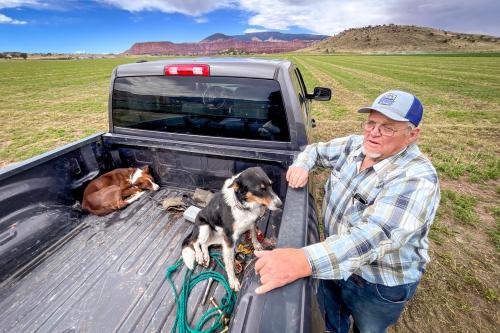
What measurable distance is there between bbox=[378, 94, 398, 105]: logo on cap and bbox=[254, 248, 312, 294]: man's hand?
122 centimetres

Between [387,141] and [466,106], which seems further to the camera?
[466,106]

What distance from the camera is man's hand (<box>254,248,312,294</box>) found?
1224 millimetres

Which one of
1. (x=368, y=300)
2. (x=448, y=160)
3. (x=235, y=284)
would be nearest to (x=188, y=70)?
(x=235, y=284)

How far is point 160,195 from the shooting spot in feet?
12.7

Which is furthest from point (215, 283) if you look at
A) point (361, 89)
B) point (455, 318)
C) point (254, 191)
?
point (361, 89)

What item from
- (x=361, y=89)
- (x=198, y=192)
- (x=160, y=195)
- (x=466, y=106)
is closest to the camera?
(x=198, y=192)

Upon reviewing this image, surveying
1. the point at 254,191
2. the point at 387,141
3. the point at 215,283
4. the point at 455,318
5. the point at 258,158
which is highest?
the point at 387,141

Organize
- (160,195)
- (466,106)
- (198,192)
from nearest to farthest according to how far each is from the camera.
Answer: (198,192), (160,195), (466,106)

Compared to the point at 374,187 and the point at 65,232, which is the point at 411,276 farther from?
the point at 65,232

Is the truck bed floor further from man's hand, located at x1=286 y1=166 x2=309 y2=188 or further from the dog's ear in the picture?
man's hand, located at x1=286 y1=166 x2=309 y2=188

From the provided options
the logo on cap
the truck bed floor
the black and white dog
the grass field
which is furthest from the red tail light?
the grass field

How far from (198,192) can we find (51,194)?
1.79 metres

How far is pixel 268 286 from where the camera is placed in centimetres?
121

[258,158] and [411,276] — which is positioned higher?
[258,158]
